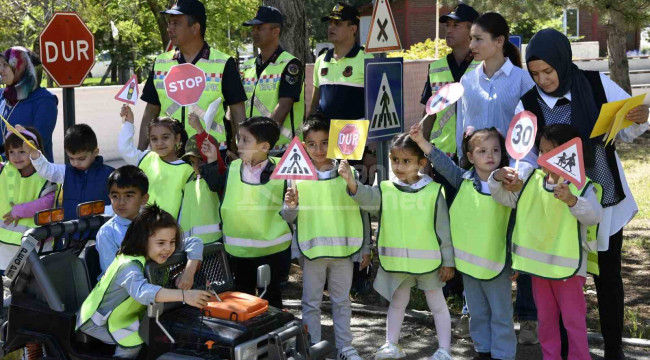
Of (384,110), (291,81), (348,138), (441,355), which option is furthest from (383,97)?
(441,355)

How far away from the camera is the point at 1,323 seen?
581cm

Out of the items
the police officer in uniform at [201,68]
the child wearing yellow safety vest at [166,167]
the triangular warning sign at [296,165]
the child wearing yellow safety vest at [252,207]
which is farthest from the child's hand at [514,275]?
the police officer in uniform at [201,68]

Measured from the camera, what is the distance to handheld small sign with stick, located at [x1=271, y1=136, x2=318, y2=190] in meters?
5.54

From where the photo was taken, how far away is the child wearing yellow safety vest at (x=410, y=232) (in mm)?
5617

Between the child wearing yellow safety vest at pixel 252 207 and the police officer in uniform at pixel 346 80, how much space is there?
1.36 meters

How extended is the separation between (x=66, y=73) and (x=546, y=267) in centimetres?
490

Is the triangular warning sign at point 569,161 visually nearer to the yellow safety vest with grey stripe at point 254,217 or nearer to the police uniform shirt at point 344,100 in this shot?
the yellow safety vest with grey stripe at point 254,217

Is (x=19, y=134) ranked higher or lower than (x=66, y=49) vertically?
lower

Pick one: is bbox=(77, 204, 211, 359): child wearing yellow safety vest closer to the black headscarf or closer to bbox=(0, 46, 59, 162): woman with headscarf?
the black headscarf

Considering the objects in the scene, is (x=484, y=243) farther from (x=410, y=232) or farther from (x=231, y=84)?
(x=231, y=84)

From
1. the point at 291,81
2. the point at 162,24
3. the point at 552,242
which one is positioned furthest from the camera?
the point at 162,24

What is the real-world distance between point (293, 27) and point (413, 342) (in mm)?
4128

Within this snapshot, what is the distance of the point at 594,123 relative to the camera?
17.7 ft

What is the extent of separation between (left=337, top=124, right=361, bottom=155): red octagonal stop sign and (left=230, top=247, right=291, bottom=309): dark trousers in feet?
3.08
